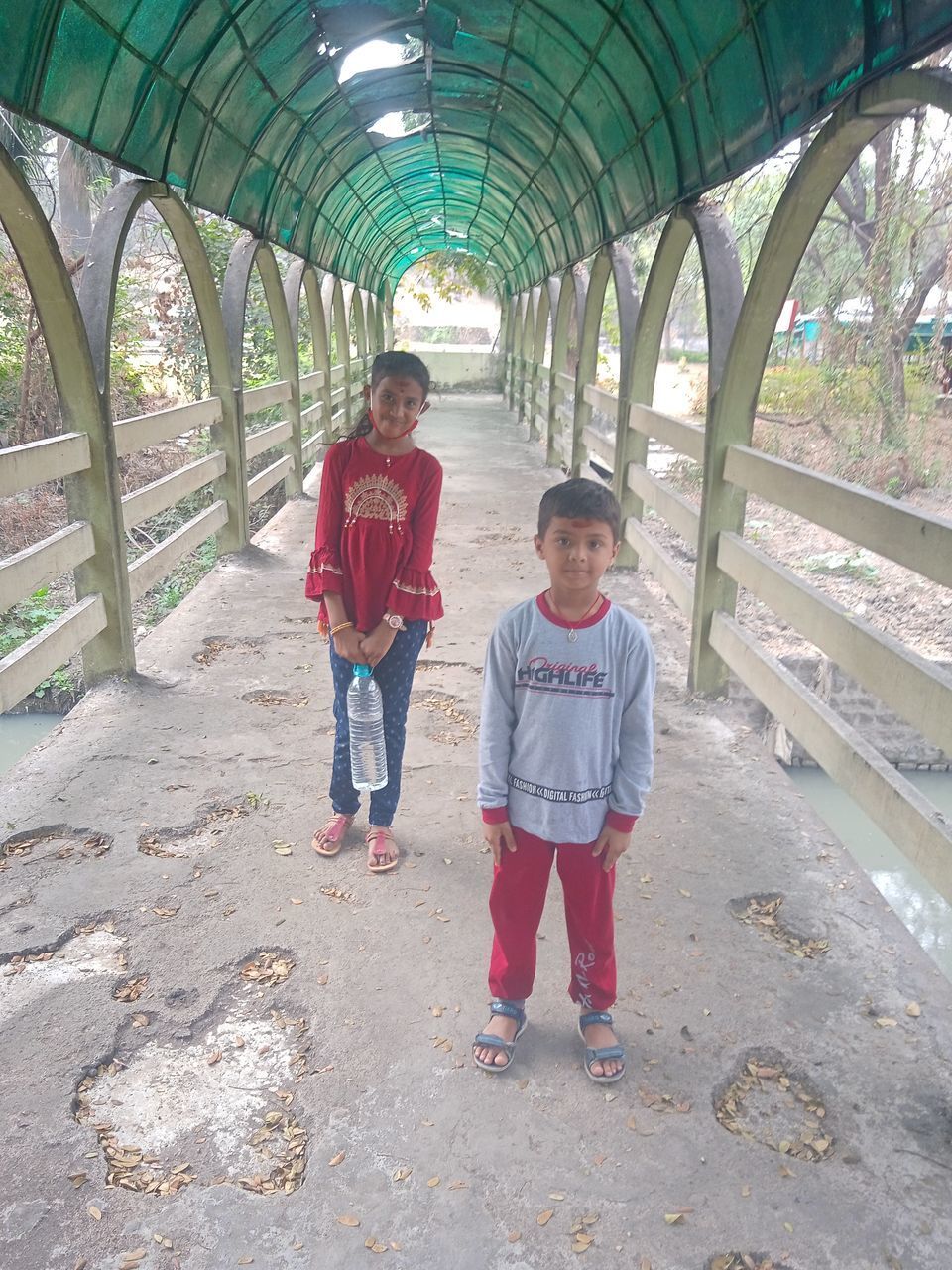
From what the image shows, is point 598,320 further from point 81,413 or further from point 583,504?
point 583,504

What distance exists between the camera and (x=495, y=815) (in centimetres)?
213

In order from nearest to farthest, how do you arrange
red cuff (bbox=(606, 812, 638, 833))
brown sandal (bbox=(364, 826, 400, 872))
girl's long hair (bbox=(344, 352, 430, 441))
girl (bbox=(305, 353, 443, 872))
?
red cuff (bbox=(606, 812, 638, 833)) → girl's long hair (bbox=(344, 352, 430, 441)) → girl (bbox=(305, 353, 443, 872)) → brown sandal (bbox=(364, 826, 400, 872))

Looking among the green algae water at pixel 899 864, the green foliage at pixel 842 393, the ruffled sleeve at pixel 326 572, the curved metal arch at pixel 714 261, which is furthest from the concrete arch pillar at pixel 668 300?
the green foliage at pixel 842 393

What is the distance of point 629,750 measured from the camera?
82.6 inches

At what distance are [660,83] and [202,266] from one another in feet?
9.34

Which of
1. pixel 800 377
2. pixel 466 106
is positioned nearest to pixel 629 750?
pixel 466 106

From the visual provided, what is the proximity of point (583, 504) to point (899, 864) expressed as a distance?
669cm

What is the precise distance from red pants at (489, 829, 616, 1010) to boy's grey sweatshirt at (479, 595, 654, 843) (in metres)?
0.07

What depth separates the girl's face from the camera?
8.82 feet

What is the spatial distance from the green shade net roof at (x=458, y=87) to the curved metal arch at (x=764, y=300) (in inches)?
3.6

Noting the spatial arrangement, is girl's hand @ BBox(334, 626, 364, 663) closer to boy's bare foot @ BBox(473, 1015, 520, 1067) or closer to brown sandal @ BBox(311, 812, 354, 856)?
brown sandal @ BBox(311, 812, 354, 856)

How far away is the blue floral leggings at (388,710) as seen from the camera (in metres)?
2.98

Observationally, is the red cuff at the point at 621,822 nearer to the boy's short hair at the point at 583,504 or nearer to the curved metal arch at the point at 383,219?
the boy's short hair at the point at 583,504

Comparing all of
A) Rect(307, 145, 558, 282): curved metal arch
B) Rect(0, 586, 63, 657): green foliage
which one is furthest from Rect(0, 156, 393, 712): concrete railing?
Rect(0, 586, 63, 657): green foliage
